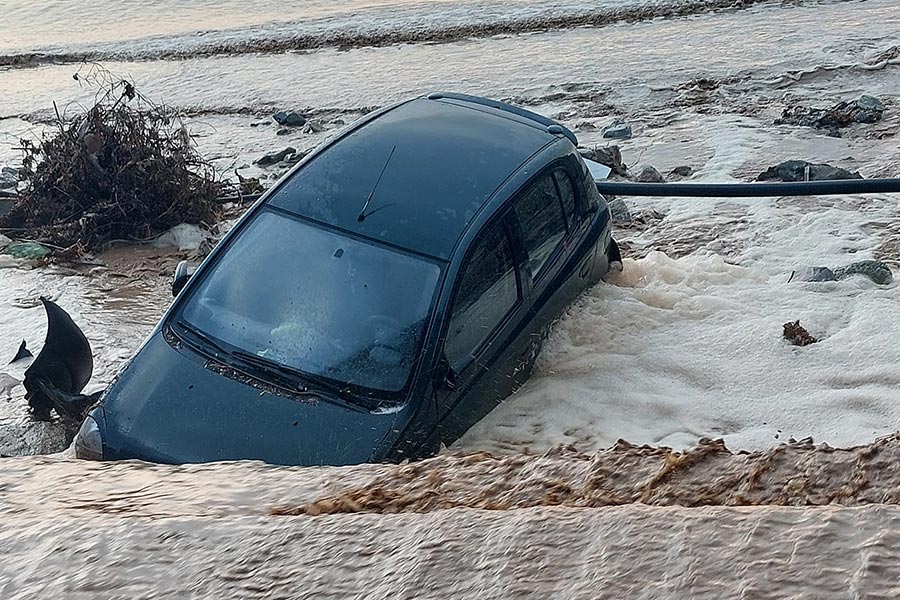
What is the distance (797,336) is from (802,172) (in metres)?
3.32

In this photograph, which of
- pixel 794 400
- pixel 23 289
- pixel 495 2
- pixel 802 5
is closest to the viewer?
pixel 794 400

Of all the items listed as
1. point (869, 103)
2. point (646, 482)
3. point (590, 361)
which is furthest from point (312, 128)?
point (646, 482)

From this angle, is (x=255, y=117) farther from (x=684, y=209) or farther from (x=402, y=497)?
(x=402, y=497)

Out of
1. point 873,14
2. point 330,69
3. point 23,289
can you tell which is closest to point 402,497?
point 23,289

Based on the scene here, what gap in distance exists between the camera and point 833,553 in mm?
1323

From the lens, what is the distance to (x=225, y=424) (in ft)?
14.5

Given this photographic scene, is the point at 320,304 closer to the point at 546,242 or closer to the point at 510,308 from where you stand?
the point at 510,308

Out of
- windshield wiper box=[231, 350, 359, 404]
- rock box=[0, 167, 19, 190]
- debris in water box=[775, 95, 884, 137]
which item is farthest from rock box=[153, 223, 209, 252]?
debris in water box=[775, 95, 884, 137]

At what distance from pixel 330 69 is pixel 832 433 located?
1236 cm

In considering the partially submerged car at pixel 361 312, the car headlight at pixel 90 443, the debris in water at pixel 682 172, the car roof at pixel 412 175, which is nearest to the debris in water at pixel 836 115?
the debris in water at pixel 682 172

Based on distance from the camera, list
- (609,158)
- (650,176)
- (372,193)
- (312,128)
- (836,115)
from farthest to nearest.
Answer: (312,128)
(836,115)
(609,158)
(650,176)
(372,193)

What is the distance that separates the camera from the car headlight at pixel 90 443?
14.8 ft

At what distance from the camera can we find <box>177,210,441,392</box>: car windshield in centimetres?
460

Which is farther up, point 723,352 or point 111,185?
point 111,185
